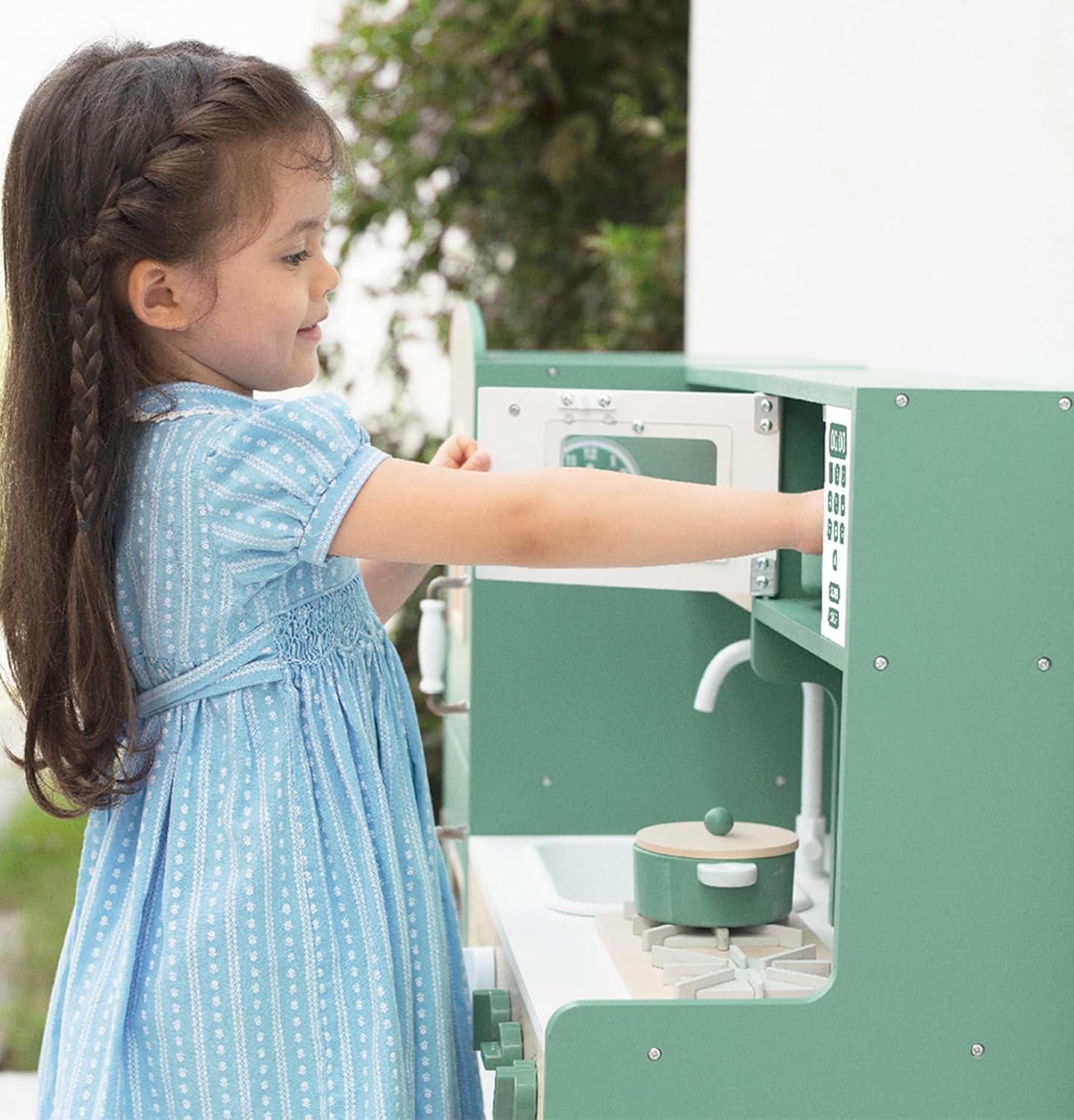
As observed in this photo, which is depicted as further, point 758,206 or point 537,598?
point 758,206

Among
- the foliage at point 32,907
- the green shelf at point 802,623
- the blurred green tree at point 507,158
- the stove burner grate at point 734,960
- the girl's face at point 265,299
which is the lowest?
the foliage at point 32,907

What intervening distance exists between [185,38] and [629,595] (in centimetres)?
79

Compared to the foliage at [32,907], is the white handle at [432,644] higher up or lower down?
higher up

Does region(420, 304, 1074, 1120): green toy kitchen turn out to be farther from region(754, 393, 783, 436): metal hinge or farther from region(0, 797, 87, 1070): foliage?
region(0, 797, 87, 1070): foliage

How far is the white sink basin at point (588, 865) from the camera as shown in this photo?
1735mm

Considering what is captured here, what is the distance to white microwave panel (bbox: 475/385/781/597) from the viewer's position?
1.44 metres

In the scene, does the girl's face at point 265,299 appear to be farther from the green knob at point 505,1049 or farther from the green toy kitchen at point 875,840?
the green knob at point 505,1049

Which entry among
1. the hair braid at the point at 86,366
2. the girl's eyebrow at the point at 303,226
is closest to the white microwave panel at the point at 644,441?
the girl's eyebrow at the point at 303,226

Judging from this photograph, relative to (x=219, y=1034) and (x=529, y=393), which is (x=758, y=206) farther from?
(x=219, y=1034)

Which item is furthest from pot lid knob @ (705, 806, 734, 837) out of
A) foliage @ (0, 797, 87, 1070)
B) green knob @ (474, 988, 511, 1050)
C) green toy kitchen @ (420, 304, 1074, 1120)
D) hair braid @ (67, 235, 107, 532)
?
foliage @ (0, 797, 87, 1070)

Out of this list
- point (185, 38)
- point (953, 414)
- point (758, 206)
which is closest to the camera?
point (953, 414)

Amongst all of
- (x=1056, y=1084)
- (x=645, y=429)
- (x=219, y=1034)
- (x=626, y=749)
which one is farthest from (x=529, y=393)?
(x=1056, y=1084)

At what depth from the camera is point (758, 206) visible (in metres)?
2.45

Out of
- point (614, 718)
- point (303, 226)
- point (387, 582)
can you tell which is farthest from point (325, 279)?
point (614, 718)
